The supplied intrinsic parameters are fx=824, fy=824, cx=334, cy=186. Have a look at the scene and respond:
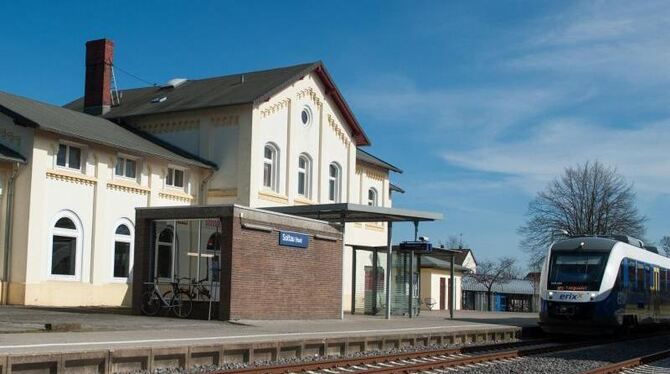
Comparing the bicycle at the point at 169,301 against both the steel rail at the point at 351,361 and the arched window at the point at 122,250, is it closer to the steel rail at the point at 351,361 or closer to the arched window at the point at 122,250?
the arched window at the point at 122,250

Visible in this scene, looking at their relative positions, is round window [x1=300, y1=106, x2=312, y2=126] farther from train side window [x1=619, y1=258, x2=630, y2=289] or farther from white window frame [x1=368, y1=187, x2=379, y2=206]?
train side window [x1=619, y1=258, x2=630, y2=289]

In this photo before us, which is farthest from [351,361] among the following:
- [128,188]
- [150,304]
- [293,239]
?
[128,188]

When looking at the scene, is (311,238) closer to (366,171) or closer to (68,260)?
(68,260)

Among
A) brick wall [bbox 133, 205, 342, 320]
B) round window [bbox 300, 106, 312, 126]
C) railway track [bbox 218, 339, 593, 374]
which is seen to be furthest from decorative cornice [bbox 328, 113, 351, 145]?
railway track [bbox 218, 339, 593, 374]

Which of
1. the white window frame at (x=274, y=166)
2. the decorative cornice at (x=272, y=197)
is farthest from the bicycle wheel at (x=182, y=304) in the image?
the white window frame at (x=274, y=166)

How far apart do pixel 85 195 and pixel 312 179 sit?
10940mm

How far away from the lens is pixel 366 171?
41344mm

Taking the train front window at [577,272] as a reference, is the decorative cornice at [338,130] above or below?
above

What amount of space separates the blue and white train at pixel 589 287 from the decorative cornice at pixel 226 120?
13242 millimetres

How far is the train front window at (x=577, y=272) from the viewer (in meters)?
24.4

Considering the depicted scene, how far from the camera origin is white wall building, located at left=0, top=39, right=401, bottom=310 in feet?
84.1

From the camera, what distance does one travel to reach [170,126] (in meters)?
33.7

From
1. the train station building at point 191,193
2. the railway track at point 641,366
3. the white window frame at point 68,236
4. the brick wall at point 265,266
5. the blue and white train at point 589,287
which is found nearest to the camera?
the railway track at point 641,366

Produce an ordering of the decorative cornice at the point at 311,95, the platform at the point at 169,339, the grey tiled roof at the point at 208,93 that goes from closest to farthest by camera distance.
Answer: the platform at the point at 169,339 → the grey tiled roof at the point at 208,93 → the decorative cornice at the point at 311,95
